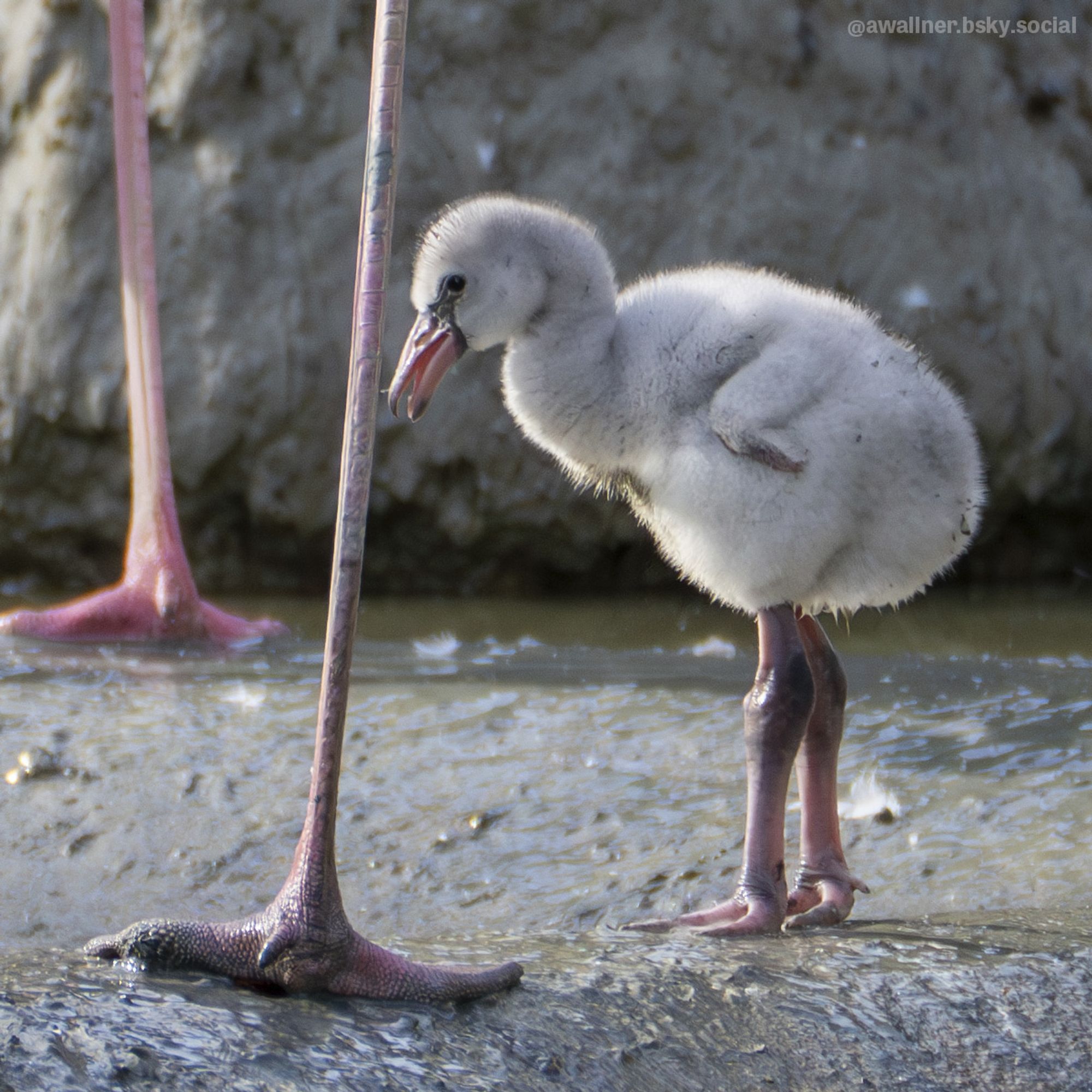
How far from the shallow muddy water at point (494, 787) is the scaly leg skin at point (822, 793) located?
0.11 meters

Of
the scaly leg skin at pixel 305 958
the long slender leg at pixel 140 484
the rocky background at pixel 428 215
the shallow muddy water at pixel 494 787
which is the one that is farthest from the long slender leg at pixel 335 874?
the rocky background at pixel 428 215

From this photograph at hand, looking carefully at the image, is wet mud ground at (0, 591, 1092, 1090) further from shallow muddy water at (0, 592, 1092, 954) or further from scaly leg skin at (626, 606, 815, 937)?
scaly leg skin at (626, 606, 815, 937)

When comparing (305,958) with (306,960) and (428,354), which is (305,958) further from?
(428,354)

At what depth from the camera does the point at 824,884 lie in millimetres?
2102

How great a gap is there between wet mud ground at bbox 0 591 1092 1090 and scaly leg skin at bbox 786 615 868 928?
0.10 m

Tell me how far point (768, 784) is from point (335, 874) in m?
0.71

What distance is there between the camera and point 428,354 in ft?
7.21

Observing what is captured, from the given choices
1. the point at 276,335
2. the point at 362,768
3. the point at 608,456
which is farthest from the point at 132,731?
the point at 276,335

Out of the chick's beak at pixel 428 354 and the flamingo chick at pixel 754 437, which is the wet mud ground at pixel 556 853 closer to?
the flamingo chick at pixel 754 437

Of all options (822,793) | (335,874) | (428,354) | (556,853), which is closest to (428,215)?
(428,354)

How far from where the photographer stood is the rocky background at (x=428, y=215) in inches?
175

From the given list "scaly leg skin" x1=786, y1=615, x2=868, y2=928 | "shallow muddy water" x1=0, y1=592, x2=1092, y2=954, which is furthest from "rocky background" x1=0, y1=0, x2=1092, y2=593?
"scaly leg skin" x1=786, y1=615, x2=868, y2=928

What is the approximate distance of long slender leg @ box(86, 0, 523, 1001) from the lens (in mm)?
1442

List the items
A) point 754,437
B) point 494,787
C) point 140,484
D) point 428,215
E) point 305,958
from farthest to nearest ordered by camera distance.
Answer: point 428,215
point 140,484
point 494,787
point 754,437
point 305,958
